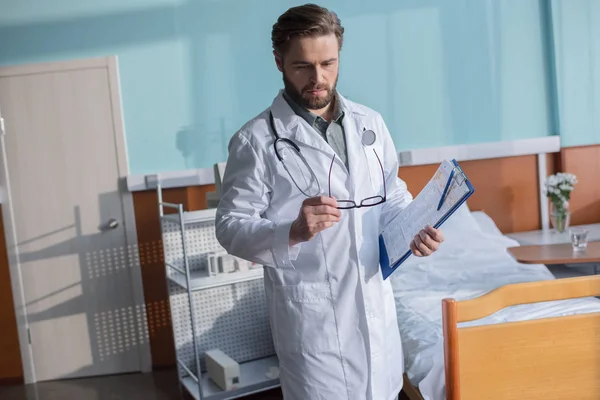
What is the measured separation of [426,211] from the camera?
1407mm

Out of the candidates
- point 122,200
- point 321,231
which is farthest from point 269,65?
point 321,231

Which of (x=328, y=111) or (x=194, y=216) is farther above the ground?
(x=328, y=111)

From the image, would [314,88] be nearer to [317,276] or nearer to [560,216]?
[317,276]

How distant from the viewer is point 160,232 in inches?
146

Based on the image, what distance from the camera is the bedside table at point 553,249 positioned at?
2852 millimetres

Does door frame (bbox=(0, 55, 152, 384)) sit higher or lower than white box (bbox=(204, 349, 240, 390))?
higher

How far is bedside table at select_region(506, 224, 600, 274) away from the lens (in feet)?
9.36

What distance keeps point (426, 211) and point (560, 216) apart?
2.43 m

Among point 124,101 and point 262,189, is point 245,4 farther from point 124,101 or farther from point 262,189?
point 262,189

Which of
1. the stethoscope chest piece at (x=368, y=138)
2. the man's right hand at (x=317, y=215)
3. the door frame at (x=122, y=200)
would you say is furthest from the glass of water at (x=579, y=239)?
the door frame at (x=122, y=200)

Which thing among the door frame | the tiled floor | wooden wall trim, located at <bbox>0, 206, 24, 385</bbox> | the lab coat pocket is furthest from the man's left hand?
wooden wall trim, located at <bbox>0, 206, 24, 385</bbox>

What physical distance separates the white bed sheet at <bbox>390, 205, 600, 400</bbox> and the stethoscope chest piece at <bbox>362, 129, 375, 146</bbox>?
876mm

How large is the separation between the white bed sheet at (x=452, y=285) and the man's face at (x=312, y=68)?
104cm

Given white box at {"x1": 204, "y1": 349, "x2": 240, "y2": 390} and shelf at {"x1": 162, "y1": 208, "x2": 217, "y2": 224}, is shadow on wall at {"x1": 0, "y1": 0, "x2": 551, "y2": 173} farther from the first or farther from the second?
white box at {"x1": 204, "y1": 349, "x2": 240, "y2": 390}
